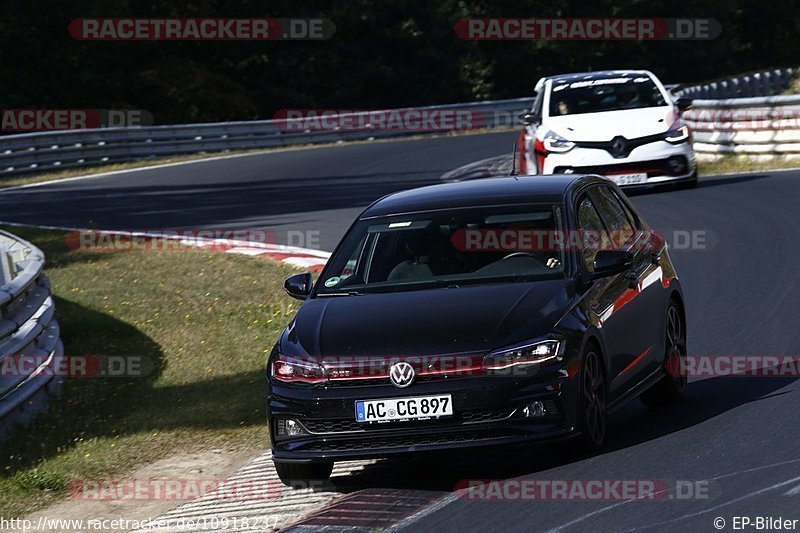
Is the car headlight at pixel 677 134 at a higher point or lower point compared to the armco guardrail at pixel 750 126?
higher

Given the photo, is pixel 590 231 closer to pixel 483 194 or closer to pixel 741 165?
pixel 483 194

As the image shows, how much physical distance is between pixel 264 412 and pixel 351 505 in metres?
3.11

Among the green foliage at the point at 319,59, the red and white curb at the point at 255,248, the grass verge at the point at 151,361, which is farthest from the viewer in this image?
the green foliage at the point at 319,59

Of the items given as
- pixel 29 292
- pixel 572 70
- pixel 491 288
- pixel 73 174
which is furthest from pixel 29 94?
pixel 491 288

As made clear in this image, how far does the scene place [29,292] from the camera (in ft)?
38.2

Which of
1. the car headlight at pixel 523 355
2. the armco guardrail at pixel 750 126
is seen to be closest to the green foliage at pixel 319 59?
the armco guardrail at pixel 750 126

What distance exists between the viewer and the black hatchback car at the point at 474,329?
739 centimetres

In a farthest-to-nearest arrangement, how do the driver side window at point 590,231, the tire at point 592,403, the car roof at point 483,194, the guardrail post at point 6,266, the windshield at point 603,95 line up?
the windshield at point 603,95
the guardrail post at point 6,266
the car roof at point 483,194
the driver side window at point 590,231
the tire at point 592,403

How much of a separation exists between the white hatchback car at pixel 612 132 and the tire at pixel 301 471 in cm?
1219

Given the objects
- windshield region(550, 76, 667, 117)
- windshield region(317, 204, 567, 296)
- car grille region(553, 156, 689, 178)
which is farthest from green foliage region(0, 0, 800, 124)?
windshield region(317, 204, 567, 296)

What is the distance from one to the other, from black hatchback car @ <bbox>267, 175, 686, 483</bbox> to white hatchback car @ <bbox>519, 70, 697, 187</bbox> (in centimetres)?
1037

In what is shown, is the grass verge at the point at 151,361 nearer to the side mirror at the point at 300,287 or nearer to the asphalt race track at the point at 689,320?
the side mirror at the point at 300,287

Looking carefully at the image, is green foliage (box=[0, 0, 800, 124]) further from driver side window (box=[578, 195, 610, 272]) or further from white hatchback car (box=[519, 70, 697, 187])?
driver side window (box=[578, 195, 610, 272])

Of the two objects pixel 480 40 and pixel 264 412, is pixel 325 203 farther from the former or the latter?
pixel 480 40
